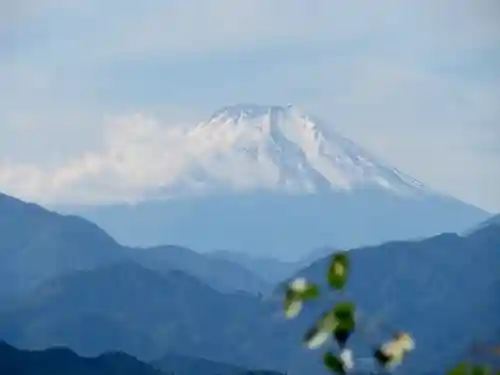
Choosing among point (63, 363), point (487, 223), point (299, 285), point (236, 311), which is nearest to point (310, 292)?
point (299, 285)

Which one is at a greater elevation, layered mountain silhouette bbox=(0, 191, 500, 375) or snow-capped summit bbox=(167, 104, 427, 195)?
snow-capped summit bbox=(167, 104, 427, 195)

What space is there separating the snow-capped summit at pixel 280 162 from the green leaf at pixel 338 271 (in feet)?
45.3

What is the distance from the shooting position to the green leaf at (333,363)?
48 centimetres

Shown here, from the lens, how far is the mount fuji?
11391 millimetres

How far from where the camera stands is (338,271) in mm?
479

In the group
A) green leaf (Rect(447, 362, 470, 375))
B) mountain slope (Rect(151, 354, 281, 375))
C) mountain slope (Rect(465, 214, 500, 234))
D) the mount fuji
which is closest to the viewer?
green leaf (Rect(447, 362, 470, 375))

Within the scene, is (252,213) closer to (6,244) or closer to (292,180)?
(292,180)

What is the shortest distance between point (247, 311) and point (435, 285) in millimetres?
2081

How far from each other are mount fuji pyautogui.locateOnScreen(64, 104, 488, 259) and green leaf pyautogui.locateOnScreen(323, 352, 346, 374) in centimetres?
931

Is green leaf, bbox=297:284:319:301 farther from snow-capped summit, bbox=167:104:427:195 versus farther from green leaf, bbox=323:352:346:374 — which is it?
snow-capped summit, bbox=167:104:427:195

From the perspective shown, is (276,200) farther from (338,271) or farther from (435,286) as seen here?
(338,271)

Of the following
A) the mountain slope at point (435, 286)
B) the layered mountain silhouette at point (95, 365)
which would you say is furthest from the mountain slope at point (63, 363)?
the mountain slope at point (435, 286)

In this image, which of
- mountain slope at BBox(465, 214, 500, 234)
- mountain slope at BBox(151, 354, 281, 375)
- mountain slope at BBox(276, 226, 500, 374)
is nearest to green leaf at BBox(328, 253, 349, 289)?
mountain slope at BBox(276, 226, 500, 374)

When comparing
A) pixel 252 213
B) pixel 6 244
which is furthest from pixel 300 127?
pixel 6 244
